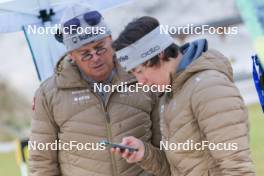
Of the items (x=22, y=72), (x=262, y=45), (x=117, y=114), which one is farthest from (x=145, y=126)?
(x=22, y=72)

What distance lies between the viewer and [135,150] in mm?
2678

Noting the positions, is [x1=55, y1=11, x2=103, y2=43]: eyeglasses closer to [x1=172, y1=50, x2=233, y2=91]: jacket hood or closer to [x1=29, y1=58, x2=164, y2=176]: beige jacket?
[x1=29, y1=58, x2=164, y2=176]: beige jacket

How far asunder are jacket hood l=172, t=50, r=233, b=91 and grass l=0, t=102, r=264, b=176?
16.6 ft

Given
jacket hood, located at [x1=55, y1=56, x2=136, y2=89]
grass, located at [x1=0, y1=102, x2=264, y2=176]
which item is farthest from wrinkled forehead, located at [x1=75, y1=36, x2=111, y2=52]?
grass, located at [x1=0, y1=102, x2=264, y2=176]

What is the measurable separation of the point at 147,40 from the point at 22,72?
1314cm

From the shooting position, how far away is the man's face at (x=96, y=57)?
2926 mm

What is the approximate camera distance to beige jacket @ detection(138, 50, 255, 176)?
2.34 metres

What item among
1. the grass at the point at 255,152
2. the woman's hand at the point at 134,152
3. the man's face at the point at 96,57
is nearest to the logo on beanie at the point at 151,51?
the woman's hand at the point at 134,152

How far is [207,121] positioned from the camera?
2373 mm

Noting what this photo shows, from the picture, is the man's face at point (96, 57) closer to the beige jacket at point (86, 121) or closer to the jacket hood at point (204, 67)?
the beige jacket at point (86, 121)

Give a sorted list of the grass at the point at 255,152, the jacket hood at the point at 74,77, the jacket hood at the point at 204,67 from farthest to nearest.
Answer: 1. the grass at the point at 255,152
2. the jacket hood at the point at 74,77
3. the jacket hood at the point at 204,67

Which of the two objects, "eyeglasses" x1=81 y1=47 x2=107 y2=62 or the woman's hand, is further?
"eyeglasses" x1=81 y1=47 x2=107 y2=62

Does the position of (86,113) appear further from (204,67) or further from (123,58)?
(204,67)

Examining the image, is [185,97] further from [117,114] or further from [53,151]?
[53,151]
